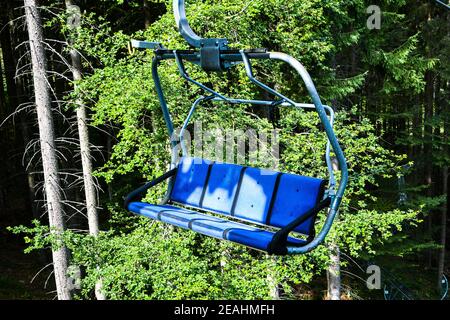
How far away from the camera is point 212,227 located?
3318 mm

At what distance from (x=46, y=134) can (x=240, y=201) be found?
5.60 meters

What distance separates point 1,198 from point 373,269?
1304cm

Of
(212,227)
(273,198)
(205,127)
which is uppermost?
(205,127)

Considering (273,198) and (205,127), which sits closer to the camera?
(273,198)

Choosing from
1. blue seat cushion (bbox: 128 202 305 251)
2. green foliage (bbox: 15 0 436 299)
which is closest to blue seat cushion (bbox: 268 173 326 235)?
blue seat cushion (bbox: 128 202 305 251)

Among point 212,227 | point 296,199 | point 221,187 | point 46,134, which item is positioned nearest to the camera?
point 212,227

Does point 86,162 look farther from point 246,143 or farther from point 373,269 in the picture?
point 373,269

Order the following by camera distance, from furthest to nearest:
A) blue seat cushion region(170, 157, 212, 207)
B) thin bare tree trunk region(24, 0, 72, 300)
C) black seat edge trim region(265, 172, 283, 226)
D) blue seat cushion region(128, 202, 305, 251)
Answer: thin bare tree trunk region(24, 0, 72, 300) < blue seat cushion region(170, 157, 212, 207) < black seat edge trim region(265, 172, 283, 226) < blue seat cushion region(128, 202, 305, 251)

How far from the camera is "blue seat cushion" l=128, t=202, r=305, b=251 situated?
3.05 metres

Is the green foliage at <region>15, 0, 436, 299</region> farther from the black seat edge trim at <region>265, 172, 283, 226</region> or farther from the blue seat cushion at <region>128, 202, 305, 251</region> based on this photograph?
the black seat edge trim at <region>265, 172, 283, 226</region>

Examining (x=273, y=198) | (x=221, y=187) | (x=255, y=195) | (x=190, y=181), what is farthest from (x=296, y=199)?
(x=190, y=181)

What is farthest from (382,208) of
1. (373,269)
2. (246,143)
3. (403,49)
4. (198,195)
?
(198,195)

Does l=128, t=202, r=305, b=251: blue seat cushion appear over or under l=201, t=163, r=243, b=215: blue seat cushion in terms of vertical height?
under

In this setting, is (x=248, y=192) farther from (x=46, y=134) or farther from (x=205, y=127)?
(x=46, y=134)
